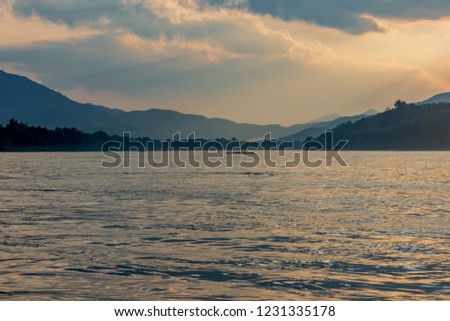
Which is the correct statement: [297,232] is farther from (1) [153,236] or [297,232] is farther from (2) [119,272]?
(2) [119,272]

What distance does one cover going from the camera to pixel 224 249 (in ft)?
103

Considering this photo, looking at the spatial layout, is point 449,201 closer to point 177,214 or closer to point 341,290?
point 177,214

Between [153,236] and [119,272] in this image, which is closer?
[119,272]

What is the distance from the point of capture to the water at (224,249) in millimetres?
23500

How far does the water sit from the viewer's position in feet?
77.1

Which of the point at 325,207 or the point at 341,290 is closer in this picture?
the point at 341,290

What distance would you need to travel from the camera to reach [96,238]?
34812mm

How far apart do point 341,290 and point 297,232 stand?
14.0m

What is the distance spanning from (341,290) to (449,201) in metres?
36.3

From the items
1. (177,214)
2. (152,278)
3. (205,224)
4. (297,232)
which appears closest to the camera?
(152,278)

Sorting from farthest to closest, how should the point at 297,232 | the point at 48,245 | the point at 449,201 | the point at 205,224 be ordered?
1. the point at 449,201
2. the point at 205,224
3. the point at 297,232
4. the point at 48,245

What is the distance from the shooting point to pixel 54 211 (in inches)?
1900
